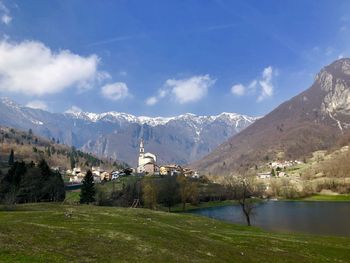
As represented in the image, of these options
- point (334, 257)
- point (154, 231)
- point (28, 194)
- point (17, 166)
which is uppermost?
point (17, 166)

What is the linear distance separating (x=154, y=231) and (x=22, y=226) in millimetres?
16983

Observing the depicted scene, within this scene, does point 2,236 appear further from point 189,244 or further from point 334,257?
point 334,257

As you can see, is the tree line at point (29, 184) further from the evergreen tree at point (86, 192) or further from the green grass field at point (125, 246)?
the green grass field at point (125, 246)

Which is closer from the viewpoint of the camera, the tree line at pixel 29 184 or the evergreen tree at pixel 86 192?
the tree line at pixel 29 184

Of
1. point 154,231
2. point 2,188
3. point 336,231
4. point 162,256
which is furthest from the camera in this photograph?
point 2,188

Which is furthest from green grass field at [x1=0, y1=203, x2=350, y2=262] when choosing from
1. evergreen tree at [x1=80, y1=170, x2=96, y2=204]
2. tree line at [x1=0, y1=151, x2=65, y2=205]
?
evergreen tree at [x1=80, y1=170, x2=96, y2=204]

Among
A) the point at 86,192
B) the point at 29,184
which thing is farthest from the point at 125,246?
the point at 86,192

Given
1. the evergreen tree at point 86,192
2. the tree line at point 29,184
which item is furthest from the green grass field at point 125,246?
the evergreen tree at point 86,192

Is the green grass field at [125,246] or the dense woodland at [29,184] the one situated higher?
the dense woodland at [29,184]

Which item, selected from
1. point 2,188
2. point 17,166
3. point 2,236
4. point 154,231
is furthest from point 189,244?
point 17,166

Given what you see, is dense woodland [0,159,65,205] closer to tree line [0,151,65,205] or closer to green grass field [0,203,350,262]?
tree line [0,151,65,205]

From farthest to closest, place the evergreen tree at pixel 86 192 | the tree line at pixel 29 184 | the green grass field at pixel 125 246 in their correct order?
the evergreen tree at pixel 86 192 < the tree line at pixel 29 184 < the green grass field at pixel 125 246

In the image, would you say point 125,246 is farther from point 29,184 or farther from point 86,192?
point 86,192

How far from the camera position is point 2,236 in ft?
115
